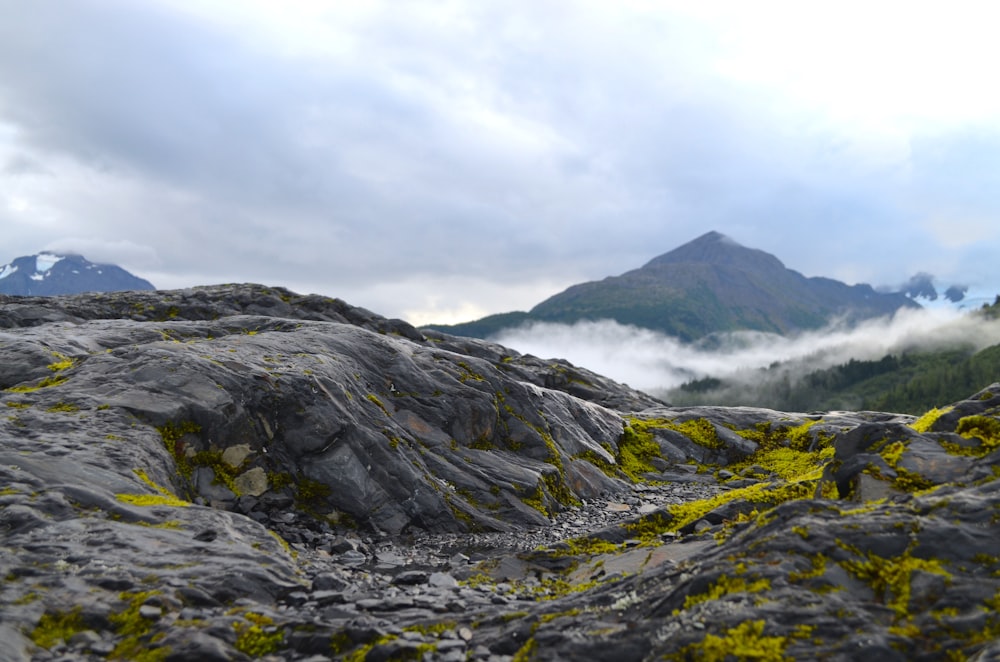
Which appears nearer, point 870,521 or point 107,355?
point 870,521

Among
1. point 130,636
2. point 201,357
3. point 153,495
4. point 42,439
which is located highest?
point 201,357

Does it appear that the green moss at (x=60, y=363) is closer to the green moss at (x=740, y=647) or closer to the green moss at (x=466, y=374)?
the green moss at (x=466, y=374)

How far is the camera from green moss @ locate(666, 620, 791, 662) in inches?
376

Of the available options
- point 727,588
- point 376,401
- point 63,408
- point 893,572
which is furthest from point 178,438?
point 893,572

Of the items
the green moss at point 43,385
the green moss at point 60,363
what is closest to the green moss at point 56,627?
the green moss at point 43,385

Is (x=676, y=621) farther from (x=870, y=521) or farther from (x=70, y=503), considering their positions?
(x=70, y=503)

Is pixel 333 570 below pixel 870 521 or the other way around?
below

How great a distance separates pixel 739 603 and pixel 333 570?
12.6m

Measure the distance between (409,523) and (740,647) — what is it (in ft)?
62.9

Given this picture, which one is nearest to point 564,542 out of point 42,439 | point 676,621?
point 676,621

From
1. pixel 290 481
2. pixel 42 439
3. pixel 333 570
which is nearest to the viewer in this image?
pixel 333 570

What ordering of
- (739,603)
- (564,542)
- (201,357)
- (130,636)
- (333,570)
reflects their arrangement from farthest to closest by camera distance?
(201,357) < (564,542) < (333,570) < (130,636) < (739,603)

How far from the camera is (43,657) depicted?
11.1 metres

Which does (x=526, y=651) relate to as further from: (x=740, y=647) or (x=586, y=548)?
(x=586, y=548)
